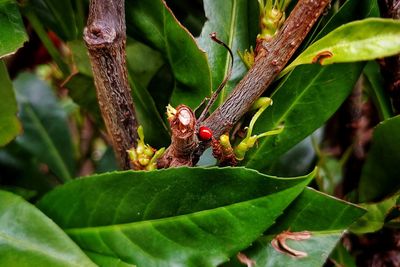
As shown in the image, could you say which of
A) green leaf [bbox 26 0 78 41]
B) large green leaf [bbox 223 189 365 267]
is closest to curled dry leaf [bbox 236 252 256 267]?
large green leaf [bbox 223 189 365 267]

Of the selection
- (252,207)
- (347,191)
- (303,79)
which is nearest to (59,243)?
(252,207)

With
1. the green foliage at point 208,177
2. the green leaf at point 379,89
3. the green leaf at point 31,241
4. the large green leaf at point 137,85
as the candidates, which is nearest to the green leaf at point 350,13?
the green foliage at point 208,177

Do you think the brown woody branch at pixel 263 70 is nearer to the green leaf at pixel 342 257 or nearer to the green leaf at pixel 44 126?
the green leaf at pixel 342 257

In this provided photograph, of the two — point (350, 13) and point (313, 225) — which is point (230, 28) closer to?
point (350, 13)

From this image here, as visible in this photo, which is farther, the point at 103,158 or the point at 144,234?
the point at 103,158

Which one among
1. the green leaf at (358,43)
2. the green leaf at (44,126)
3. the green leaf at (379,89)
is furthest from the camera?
the green leaf at (44,126)

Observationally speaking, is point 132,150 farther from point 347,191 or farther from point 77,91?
point 347,191
